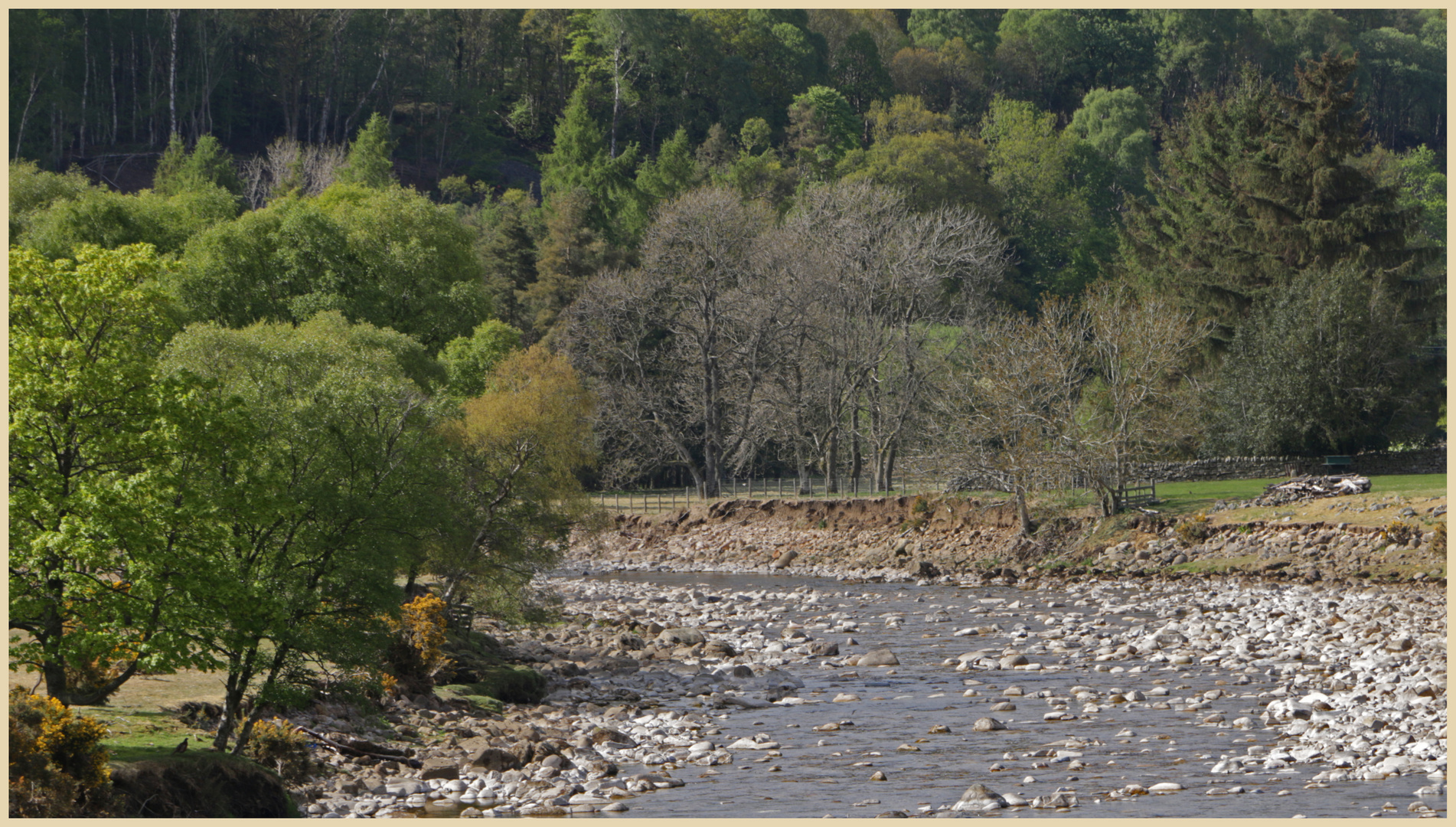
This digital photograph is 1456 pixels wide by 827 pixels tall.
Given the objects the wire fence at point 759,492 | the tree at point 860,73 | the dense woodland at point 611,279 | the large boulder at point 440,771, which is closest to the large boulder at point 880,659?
the dense woodland at point 611,279

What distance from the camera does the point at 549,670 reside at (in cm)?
2698

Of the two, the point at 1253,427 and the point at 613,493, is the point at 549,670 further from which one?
the point at 613,493

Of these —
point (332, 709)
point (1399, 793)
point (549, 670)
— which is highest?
point (1399, 793)

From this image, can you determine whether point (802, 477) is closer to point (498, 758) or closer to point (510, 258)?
point (510, 258)

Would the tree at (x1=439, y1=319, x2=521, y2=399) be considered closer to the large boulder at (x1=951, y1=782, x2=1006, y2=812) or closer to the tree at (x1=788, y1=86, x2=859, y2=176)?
the large boulder at (x1=951, y1=782, x2=1006, y2=812)

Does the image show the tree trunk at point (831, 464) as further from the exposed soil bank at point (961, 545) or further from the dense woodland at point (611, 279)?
the exposed soil bank at point (961, 545)

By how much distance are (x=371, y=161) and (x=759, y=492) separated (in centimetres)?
3675

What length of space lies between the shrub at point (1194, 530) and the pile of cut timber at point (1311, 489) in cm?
243

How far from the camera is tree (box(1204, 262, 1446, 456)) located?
48781mm

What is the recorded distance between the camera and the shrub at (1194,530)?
40.4m

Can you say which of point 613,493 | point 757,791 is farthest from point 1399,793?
point 613,493

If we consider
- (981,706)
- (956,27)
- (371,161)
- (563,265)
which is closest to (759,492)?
(563,265)

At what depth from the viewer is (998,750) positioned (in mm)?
18609

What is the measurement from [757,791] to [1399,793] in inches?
309
